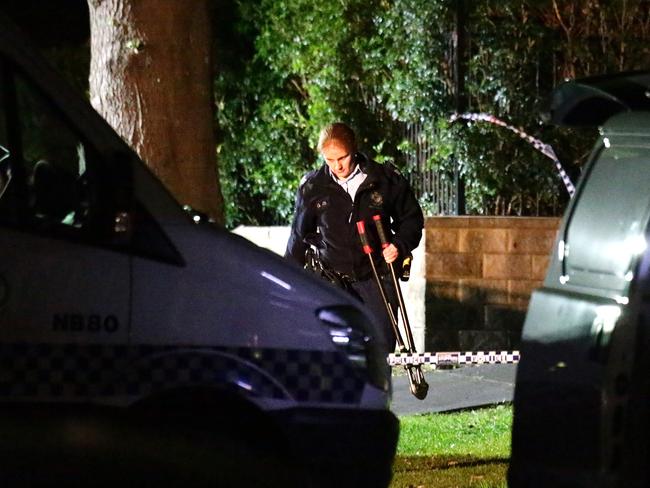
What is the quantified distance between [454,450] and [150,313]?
392 centimetres

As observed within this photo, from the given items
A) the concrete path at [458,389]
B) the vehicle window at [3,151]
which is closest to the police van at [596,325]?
the vehicle window at [3,151]

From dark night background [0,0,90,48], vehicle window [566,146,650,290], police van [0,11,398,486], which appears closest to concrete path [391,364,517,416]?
vehicle window [566,146,650,290]

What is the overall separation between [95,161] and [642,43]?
8.57 metres

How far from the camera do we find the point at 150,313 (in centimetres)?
556

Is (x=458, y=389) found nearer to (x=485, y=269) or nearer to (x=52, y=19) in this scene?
(x=485, y=269)

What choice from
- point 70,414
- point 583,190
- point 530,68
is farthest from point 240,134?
point 70,414

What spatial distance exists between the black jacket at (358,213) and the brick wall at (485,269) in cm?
360

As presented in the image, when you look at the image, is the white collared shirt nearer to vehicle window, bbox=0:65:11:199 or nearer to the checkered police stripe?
the checkered police stripe

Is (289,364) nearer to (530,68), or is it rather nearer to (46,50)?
(530,68)

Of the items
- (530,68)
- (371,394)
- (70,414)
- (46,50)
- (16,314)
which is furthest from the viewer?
(46,50)

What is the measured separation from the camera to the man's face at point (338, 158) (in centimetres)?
877

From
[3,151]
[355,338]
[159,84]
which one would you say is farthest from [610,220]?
[159,84]

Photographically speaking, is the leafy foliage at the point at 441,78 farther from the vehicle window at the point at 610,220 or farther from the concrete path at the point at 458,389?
the vehicle window at the point at 610,220

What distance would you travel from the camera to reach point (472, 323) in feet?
41.5
